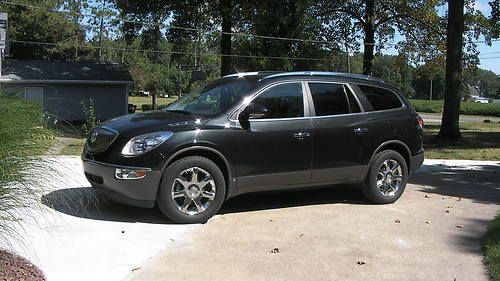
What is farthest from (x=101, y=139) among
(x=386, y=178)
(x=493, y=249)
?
(x=493, y=249)

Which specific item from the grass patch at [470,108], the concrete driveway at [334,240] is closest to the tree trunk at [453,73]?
the concrete driveway at [334,240]

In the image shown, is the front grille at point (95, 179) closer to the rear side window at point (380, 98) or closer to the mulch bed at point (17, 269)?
the mulch bed at point (17, 269)

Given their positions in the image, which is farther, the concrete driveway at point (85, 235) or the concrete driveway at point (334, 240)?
the concrete driveway at point (334, 240)

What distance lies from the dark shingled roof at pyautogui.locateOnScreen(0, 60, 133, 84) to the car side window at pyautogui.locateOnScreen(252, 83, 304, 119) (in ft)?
82.2

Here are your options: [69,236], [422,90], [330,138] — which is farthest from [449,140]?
[422,90]

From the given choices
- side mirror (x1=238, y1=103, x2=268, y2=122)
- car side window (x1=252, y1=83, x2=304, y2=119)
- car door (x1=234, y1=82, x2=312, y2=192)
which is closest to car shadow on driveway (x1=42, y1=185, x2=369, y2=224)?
car door (x1=234, y1=82, x2=312, y2=192)

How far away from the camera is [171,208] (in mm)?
6090

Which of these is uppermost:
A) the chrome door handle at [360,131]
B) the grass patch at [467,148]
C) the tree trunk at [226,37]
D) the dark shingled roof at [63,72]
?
the tree trunk at [226,37]

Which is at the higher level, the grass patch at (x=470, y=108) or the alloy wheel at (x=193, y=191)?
the grass patch at (x=470, y=108)

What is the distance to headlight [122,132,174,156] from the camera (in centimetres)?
598

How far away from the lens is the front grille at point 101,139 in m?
6.15

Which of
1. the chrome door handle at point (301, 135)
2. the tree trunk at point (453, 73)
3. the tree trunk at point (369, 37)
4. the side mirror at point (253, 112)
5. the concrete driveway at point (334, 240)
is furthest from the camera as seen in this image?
the tree trunk at point (369, 37)

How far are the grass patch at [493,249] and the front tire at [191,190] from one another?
2900 millimetres

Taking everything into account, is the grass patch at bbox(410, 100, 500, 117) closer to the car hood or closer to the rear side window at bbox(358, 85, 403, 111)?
the rear side window at bbox(358, 85, 403, 111)
